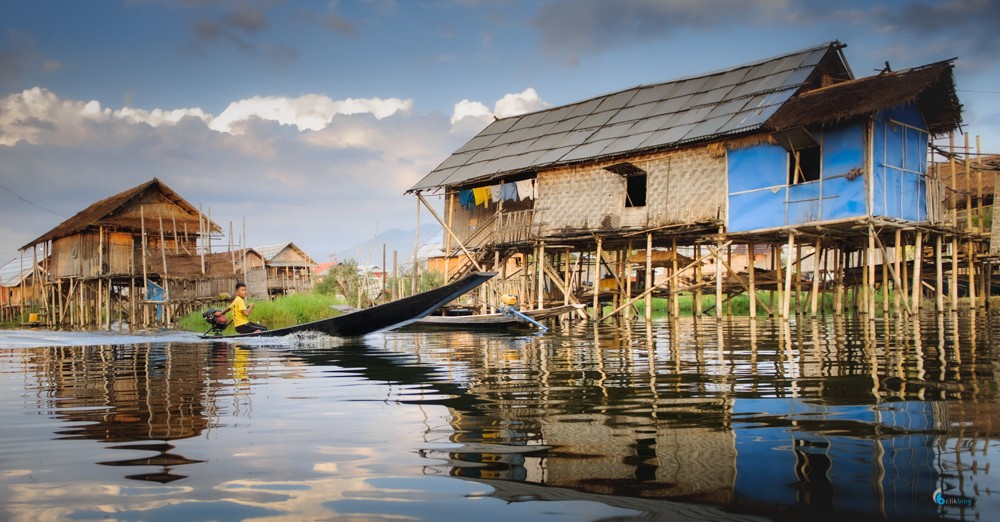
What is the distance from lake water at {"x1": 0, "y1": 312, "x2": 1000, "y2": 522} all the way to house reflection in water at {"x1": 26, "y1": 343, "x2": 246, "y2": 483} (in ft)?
0.08

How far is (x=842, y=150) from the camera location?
612 inches

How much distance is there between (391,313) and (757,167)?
8.95 metres

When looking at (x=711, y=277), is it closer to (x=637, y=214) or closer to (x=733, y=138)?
(x=637, y=214)

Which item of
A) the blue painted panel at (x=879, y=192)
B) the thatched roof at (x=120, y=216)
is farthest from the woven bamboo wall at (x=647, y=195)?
the thatched roof at (x=120, y=216)

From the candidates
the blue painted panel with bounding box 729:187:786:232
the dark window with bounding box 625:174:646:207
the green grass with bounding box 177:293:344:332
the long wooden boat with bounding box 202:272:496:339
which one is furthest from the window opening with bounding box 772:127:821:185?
the green grass with bounding box 177:293:344:332

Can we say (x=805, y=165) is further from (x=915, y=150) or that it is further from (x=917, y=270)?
(x=917, y=270)

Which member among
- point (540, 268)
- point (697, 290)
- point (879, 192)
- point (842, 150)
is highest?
point (842, 150)

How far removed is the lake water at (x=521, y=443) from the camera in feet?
7.86

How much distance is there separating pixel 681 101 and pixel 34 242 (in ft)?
84.9

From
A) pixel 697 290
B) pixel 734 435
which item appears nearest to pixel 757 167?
pixel 697 290

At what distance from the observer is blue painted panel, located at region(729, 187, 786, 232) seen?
53.7 feet

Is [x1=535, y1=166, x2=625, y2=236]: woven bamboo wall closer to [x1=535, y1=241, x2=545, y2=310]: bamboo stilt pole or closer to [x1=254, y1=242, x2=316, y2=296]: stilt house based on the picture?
[x1=535, y1=241, x2=545, y2=310]: bamboo stilt pole

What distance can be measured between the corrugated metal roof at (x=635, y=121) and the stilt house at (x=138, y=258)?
9454mm

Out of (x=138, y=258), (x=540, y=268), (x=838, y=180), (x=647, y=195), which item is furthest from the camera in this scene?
(x=138, y=258)
